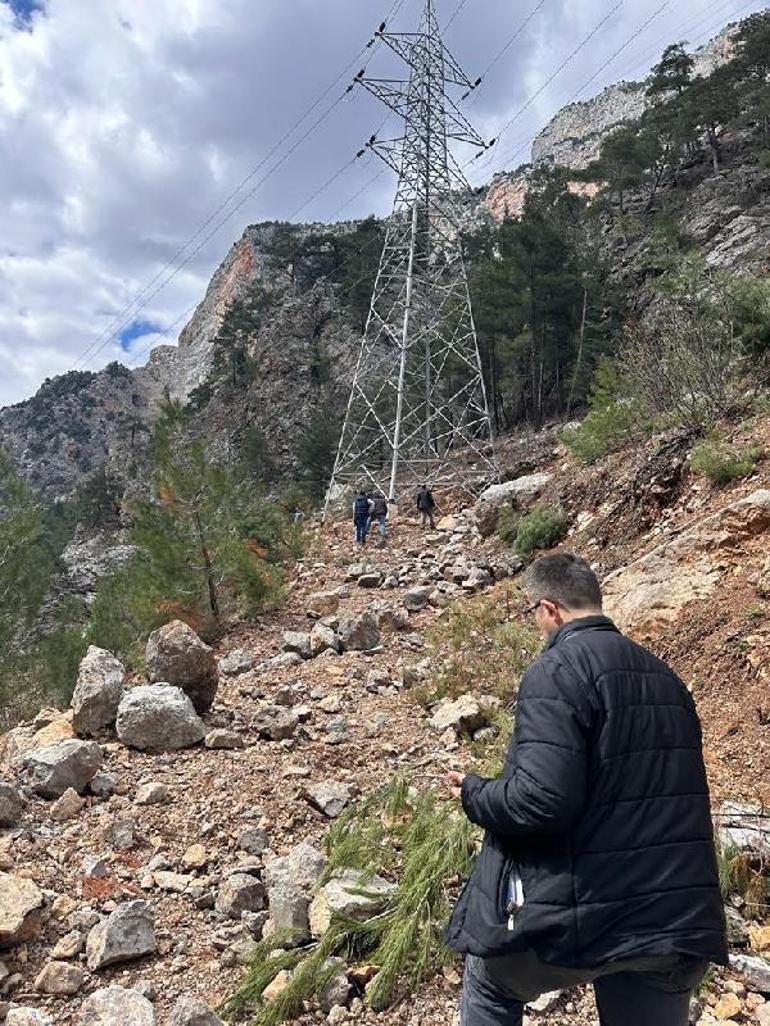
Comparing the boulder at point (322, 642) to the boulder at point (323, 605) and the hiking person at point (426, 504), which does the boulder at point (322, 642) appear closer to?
the boulder at point (323, 605)

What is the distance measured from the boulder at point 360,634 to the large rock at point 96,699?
2.83m

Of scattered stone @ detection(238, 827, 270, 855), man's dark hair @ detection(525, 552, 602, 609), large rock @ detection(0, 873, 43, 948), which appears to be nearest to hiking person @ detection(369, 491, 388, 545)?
scattered stone @ detection(238, 827, 270, 855)

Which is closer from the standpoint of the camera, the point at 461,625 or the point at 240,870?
the point at 240,870

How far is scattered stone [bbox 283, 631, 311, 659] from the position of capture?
7.14 meters

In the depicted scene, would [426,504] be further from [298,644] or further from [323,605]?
[298,644]

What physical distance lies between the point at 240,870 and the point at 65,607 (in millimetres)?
12157

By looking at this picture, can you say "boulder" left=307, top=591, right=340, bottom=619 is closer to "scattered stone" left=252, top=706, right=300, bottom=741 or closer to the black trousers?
"scattered stone" left=252, top=706, right=300, bottom=741

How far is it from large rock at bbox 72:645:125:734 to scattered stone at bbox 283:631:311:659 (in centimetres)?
251

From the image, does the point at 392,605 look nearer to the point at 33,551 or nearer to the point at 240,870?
the point at 240,870

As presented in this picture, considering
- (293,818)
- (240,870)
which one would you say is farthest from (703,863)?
(293,818)

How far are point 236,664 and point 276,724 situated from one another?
7.34ft

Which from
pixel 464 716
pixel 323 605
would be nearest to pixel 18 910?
pixel 464 716

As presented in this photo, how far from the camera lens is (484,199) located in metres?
90.4

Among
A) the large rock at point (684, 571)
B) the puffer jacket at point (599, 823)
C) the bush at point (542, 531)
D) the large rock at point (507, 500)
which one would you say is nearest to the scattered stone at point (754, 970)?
the puffer jacket at point (599, 823)
